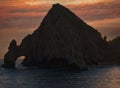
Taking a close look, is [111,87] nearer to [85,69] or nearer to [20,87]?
[20,87]

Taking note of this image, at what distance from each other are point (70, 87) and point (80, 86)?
390 centimetres

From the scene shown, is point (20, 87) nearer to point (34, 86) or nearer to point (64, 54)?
point (34, 86)

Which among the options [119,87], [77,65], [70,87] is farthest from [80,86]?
[77,65]

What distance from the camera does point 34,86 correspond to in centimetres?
12200

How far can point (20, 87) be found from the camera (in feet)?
394

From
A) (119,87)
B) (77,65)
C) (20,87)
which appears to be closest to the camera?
(119,87)

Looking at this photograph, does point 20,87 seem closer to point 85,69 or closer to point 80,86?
point 80,86

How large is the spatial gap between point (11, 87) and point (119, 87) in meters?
33.7

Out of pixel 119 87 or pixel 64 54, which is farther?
pixel 64 54

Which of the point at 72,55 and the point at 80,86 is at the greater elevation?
the point at 72,55

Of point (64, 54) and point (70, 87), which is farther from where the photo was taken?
point (64, 54)

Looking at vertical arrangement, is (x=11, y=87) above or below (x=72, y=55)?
below

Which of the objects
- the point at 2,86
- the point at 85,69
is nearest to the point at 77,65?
the point at 85,69

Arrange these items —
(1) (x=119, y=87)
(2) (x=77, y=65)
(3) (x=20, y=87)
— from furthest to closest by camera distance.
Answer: (2) (x=77, y=65)
(3) (x=20, y=87)
(1) (x=119, y=87)
